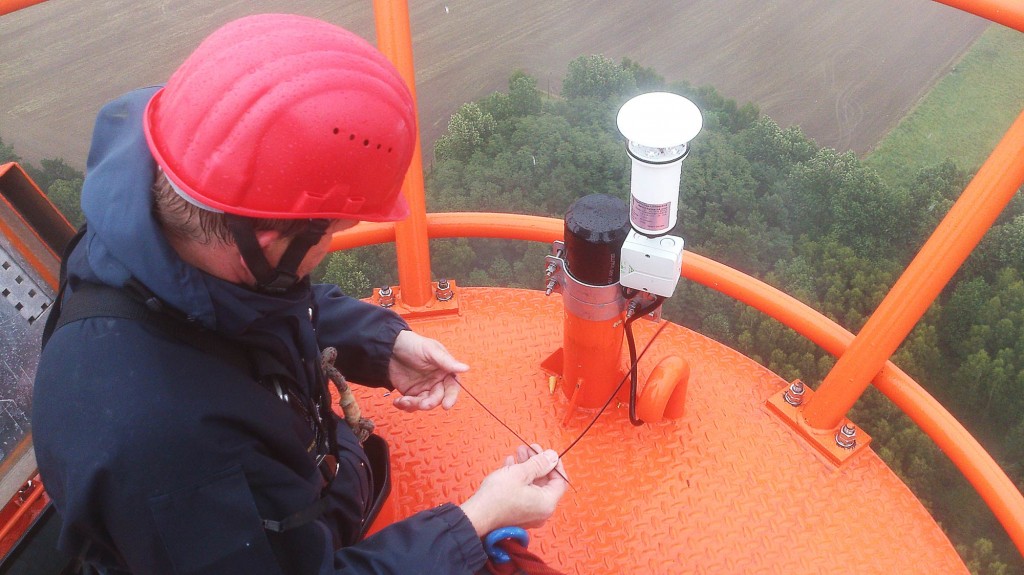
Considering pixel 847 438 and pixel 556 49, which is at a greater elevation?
pixel 847 438

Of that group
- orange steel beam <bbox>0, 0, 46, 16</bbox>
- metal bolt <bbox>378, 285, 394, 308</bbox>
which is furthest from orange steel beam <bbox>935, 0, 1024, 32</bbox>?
orange steel beam <bbox>0, 0, 46, 16</bbox>

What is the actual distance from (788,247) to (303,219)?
42.5 feet

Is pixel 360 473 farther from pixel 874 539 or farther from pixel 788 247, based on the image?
pixel 788 247

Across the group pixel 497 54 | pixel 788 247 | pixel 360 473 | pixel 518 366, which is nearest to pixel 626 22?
pixel 497 54

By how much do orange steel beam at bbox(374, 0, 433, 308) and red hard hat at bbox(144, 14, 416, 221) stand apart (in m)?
0.58

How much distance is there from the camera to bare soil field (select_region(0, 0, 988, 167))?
13.0 m

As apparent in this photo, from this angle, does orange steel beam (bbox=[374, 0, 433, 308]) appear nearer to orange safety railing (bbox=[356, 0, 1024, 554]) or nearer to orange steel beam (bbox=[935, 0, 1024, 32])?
orange safety railing (bbox=[356, 0, 1024, 554])

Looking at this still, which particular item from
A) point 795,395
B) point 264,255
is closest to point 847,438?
point 795,395

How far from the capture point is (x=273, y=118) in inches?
46.6

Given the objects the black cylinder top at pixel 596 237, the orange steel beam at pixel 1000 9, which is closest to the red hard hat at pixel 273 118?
the black cylinder top at pixel 596 237

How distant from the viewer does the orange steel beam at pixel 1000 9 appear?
1732mm

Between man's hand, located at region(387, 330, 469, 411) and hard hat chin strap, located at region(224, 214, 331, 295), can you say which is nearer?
hard hat chin strap, located at region(224, 214, 331, 295)

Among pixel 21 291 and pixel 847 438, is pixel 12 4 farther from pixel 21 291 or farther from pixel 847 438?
pixel 847 438

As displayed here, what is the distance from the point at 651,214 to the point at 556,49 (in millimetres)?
14113
